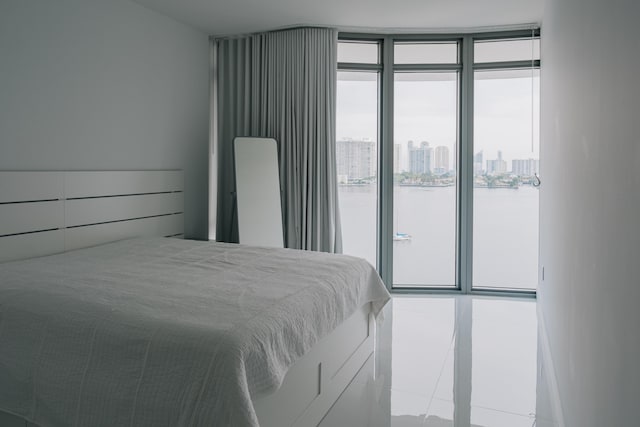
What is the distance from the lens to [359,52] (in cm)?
508

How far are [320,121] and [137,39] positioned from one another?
5.74ft

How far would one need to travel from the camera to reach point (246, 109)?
5.06 meters

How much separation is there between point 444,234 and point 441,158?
773 millimetres

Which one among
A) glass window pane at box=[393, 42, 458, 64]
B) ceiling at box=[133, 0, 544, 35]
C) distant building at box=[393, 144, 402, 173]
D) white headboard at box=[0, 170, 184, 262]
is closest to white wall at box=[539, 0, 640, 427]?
ceiling at box=[133, 0, 544, 35]

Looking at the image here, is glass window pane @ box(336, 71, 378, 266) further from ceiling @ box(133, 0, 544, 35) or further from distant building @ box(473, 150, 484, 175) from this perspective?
distant building @ box(473, 150, 484, 175)

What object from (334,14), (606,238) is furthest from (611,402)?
(334,14)

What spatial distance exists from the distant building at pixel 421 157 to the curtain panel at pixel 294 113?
838 millimetres

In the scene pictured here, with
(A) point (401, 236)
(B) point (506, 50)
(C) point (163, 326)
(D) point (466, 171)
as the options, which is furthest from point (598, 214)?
(B) point (506, 50)

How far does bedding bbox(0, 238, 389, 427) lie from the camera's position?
1.75 m

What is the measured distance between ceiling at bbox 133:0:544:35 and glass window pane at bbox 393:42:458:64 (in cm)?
24

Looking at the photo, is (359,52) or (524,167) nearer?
(524,167)

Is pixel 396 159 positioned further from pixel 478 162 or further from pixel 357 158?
pixel 478 162

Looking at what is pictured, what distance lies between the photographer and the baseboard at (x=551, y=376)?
2513 mm

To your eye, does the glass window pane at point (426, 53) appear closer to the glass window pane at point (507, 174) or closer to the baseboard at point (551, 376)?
the glass window pane at point (507, 174)
